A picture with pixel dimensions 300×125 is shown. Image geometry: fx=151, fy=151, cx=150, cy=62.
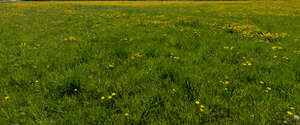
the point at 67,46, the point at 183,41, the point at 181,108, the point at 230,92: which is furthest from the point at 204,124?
the point at 67,46

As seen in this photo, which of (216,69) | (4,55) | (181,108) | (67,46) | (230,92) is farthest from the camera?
(67,46)

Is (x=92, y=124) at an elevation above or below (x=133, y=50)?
below

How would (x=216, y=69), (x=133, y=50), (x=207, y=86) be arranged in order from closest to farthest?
(x=207, y=86) < (x=216, y=69) < (x=133, y=50)

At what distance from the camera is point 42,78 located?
11.6 ft

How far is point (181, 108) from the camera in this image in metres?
2.58

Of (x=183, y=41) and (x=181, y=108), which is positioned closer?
(x=181, y=108)

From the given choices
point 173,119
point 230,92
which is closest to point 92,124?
point 173,119

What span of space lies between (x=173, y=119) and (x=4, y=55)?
582 cm

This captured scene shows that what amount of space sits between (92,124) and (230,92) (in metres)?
2.56

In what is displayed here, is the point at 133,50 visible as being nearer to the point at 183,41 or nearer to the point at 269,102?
the point at 183,41

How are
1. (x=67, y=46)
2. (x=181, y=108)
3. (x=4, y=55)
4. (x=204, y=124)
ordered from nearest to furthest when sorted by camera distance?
(x=204, y=124) → (x=181, y=108) → (x=4, y=55) → (x=67, y=46)

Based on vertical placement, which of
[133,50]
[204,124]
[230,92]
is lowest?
[204,124]

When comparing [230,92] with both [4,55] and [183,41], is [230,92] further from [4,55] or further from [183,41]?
[4,55]

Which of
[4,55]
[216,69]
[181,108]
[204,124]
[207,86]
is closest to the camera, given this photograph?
[204,124]
